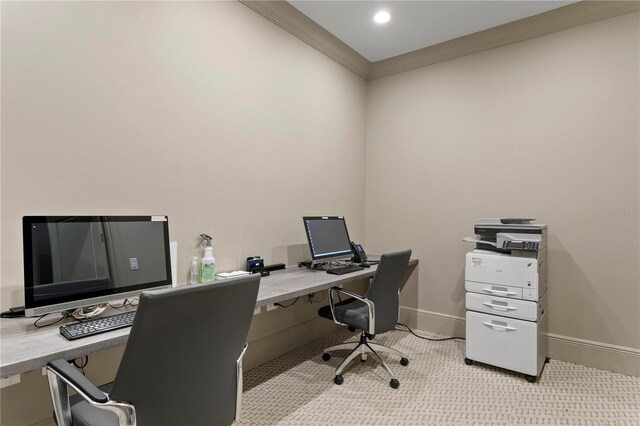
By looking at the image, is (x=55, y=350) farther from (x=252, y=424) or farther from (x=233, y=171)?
(x=233, y=171)

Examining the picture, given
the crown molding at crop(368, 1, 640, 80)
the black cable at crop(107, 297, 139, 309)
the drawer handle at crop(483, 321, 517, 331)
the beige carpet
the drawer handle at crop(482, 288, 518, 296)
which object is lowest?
the beige carpet

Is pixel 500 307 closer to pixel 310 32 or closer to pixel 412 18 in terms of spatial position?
pixel 412 18

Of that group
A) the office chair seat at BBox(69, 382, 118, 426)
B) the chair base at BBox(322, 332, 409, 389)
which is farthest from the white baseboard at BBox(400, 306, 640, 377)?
the office chair seat at BBox(69, 382, 118, 426)

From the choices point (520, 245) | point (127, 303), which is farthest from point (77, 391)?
point (520, 245)

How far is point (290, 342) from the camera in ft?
10.3

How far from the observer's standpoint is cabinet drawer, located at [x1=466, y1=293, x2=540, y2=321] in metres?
2.59

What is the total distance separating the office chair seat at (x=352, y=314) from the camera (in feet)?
8.23

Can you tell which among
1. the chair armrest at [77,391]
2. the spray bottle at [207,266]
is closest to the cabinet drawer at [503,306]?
the spray bottle at [207,266]

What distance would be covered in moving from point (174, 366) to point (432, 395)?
6.31 feet

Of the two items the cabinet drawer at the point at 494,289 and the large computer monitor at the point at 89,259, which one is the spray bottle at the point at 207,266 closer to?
the large computer monitor at the point at 89,259

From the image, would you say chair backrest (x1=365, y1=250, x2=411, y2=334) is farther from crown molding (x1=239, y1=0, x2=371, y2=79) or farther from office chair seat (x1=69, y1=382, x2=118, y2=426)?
crown molding (x1=239, y1=0, x2=371, y2=79)

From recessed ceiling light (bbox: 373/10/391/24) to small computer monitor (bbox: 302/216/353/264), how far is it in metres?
1.85

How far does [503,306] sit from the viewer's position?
271 centimetres

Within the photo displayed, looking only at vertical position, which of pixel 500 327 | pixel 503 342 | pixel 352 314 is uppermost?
pixel 352 314
